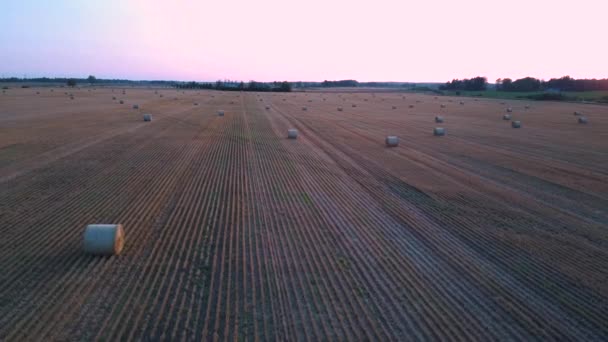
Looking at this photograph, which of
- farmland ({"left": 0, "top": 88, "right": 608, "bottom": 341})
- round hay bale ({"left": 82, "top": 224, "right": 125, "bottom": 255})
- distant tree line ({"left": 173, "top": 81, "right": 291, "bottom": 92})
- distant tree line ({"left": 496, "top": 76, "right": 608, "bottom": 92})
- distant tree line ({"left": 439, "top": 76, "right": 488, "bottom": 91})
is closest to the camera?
farmland ({"left": 0, "top": 88, "right": 608, "bottom": 341})

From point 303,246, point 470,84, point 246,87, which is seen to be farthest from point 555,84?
point 303,246

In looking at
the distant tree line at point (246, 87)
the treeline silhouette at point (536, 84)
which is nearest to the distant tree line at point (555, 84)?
the treeline silhouette at point (536, 84)

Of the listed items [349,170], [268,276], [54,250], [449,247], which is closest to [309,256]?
[268,276]

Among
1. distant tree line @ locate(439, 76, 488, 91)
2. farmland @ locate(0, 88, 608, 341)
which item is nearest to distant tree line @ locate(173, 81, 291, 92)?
distant tree line @ locate(439, 76, 488, 91)

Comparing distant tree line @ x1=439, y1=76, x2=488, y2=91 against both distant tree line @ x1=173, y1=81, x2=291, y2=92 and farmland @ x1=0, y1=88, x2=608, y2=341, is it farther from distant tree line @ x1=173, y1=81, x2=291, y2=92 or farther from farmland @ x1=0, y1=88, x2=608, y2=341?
farmland @ x1=0, y1=88, x2=608, y2=341

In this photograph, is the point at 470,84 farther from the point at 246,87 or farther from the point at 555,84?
the point at 246,87

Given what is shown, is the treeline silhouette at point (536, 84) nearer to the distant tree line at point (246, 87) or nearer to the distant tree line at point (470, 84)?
the distant tree line at point (470, 84)
